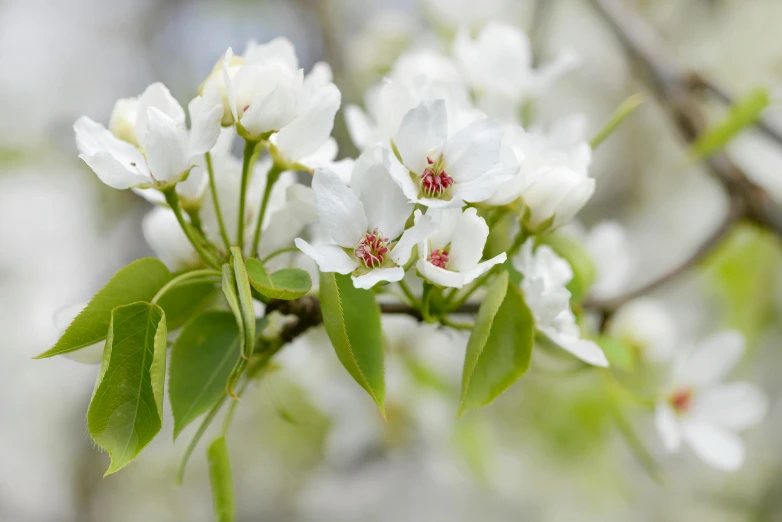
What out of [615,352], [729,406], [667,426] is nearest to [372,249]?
[615,352]

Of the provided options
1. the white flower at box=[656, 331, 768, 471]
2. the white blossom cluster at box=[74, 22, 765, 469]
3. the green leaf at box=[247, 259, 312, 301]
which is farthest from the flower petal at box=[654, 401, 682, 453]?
the green leaf at box=[247, 259, 312, 301]

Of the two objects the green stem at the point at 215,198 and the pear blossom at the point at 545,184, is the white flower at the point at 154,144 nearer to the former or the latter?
the green stem at the point at 215,198

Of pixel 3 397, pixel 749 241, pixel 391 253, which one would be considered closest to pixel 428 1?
pixel 749 241

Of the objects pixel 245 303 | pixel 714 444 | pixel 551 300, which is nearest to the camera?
pixel 245 303

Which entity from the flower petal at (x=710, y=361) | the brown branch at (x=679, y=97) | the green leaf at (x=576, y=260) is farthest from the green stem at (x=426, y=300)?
the brown branch at (x=679, y=97)

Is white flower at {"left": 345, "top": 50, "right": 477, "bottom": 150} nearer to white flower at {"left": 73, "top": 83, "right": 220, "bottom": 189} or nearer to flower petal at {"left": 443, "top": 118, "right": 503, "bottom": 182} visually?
flower petal at {"left": 443, "top": 118, "right": 503, "bottom": 182}

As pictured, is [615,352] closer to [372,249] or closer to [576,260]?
[576,260]
